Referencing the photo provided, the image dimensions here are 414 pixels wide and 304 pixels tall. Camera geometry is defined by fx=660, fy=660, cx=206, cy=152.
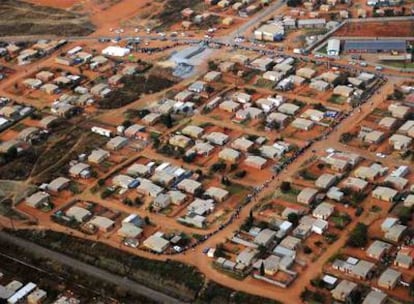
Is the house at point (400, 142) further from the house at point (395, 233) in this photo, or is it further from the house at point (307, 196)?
the house at point (395, 233)

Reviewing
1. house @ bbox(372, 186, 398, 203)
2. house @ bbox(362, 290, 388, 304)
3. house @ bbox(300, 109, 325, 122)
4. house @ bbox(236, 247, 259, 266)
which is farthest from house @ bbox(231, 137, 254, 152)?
house @ bbox(362, 290, 388, 304)

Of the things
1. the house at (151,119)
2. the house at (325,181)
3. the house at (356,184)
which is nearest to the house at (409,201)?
the house at (356,184)

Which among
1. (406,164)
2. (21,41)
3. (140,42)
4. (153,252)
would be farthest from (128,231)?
(21,41)

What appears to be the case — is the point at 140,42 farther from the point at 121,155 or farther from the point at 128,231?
the point at 128,231

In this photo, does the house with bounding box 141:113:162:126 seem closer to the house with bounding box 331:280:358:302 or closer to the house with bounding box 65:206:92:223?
the house with bounding box 65:206:92:223

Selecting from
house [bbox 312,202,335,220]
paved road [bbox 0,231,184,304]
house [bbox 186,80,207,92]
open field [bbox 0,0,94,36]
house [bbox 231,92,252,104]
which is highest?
open field [bbox 0,0,94,36]

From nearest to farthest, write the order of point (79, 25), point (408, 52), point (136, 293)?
point (136, 293) → point (408, 52) → point (79, 25)
